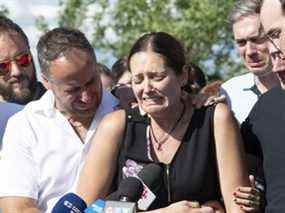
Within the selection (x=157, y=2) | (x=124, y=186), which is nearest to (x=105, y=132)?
(x=124, y=186)

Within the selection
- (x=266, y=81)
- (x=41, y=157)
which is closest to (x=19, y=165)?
(x=41, y=157)

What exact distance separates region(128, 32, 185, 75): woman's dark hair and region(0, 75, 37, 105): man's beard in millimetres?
1572

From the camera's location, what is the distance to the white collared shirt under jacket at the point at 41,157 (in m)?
5.43

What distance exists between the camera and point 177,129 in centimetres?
Answer: 520

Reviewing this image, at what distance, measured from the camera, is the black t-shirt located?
4.87 metres

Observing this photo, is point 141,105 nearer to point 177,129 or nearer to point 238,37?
point 177,129

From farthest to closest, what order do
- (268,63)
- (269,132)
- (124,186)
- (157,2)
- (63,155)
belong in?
(157,2) → (268,63) → (63,155) → (269,132) → (124,186)

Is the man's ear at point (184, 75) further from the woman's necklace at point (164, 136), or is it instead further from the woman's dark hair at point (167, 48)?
the woman's necklace at point (164, 136)

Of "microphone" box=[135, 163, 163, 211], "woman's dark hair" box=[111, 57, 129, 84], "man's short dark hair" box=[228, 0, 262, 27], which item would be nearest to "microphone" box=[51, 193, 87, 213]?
"microphone" box=[135, 163, 163, 211]

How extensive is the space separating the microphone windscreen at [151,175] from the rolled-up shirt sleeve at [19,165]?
2.91 ft

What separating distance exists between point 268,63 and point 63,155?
5.38 feet

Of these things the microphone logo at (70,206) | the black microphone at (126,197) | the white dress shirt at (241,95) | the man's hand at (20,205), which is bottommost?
the man's hand at (20,205)

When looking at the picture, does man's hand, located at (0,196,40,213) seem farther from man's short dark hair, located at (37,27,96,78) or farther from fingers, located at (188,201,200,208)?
fingers, located at (188,201,200,208)

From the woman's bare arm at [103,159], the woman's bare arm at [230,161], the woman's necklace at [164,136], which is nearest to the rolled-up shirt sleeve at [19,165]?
the woman's bare arm at [103,159]
